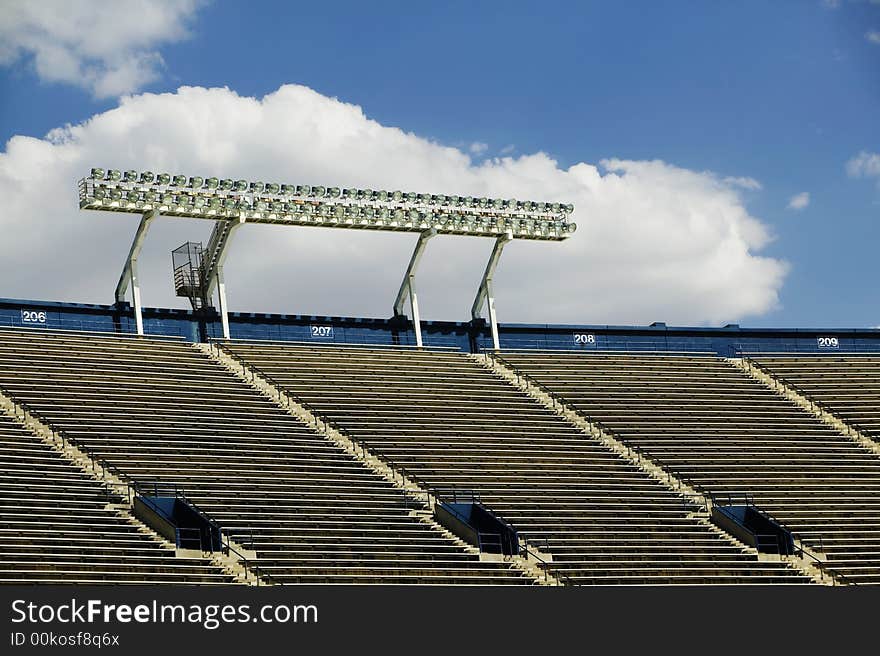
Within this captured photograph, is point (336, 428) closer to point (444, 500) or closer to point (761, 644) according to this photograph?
point (444, 500)

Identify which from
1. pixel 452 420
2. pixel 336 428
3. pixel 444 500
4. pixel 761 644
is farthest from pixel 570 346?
pixel 761 644

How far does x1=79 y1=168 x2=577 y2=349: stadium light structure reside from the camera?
131 feet

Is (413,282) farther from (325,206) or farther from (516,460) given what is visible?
(516,460)

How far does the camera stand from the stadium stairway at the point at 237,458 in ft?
88.5

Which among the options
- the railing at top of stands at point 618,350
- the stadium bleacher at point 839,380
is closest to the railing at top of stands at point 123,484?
the railing at top of stands at point 618,350

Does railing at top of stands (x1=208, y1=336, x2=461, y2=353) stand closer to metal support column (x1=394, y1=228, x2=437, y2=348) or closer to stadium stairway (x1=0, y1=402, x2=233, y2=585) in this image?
metal support column (x1=394, y1=228, x2=437, y2=348)

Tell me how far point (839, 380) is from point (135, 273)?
1973 centimetres

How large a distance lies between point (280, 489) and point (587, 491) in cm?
686

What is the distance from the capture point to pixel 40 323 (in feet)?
126

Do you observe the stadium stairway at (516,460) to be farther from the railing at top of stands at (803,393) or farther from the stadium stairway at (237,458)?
the railing at top of stands at (803,393)

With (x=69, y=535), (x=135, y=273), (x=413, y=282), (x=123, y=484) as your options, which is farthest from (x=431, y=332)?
(x=69, y=535)

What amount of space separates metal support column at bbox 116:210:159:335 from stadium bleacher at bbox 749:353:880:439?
696 inches

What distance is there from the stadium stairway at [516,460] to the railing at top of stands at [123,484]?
5717mm

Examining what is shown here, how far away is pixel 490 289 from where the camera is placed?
44344 millimetres
